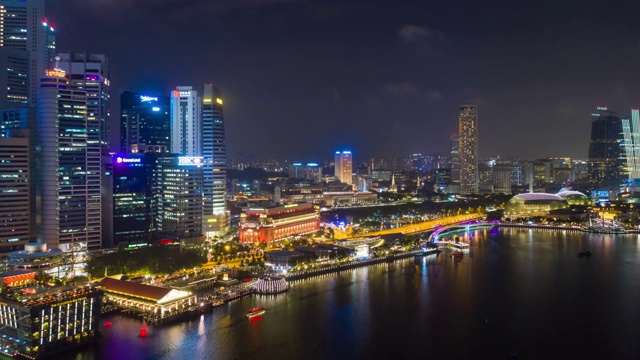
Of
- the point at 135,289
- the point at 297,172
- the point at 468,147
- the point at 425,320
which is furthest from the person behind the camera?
the point at 297,172

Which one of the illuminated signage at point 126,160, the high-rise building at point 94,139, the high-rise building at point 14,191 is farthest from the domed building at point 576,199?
the high-rise building at point 14,191

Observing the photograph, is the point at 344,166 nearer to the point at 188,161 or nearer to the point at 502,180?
the point at 502,180

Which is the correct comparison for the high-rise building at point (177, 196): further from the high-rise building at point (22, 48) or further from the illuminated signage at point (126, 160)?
the high-rise building at point (22, 48)

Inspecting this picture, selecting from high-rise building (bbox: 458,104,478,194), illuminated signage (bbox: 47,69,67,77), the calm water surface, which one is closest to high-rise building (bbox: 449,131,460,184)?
high-rise building (bbox: 458,104,478,194)

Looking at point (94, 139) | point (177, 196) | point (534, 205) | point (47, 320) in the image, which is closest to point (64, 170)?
point (94, 139)

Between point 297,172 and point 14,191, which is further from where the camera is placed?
point 297,172

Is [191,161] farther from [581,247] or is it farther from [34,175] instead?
[581,247]

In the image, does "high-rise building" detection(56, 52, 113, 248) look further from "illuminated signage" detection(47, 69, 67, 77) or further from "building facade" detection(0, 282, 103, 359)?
"building facade" detection(0, 282, 103, 359)
